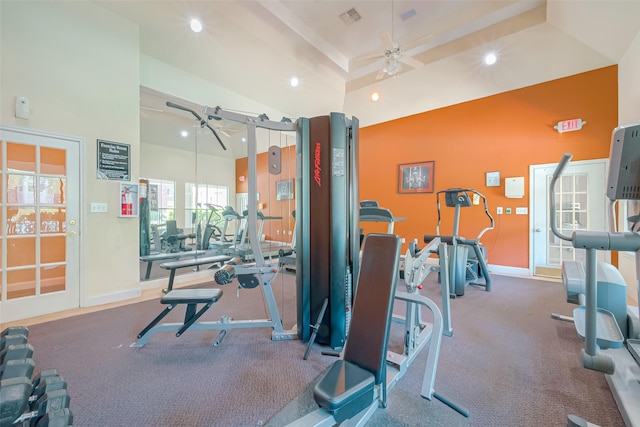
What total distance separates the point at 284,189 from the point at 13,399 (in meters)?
2.76

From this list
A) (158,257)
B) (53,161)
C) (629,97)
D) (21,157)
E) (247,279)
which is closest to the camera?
(247,279)

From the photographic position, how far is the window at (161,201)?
16.7ft

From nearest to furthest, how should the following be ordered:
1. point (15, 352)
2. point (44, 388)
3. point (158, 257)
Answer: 1. point (44, 388)
2. point (15, 352)
3. point (158, 257)

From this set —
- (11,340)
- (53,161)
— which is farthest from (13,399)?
(53,161)

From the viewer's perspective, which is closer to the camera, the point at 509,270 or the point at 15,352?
the point at 15,352

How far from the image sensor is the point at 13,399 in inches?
45.7

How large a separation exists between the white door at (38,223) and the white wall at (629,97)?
23.6 feet

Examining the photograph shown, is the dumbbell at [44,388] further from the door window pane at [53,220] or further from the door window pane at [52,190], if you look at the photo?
the door window pane at [52,190]

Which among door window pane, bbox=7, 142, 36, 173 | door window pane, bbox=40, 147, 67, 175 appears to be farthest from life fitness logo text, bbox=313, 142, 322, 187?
door window pane, bbox=7, 142, 36, 173

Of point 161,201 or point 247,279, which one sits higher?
point 161,201

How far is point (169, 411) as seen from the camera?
5.16 feet

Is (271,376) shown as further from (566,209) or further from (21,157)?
(566,209)

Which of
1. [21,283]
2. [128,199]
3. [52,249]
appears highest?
[128,199]

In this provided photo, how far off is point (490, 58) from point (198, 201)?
20.1 ft
